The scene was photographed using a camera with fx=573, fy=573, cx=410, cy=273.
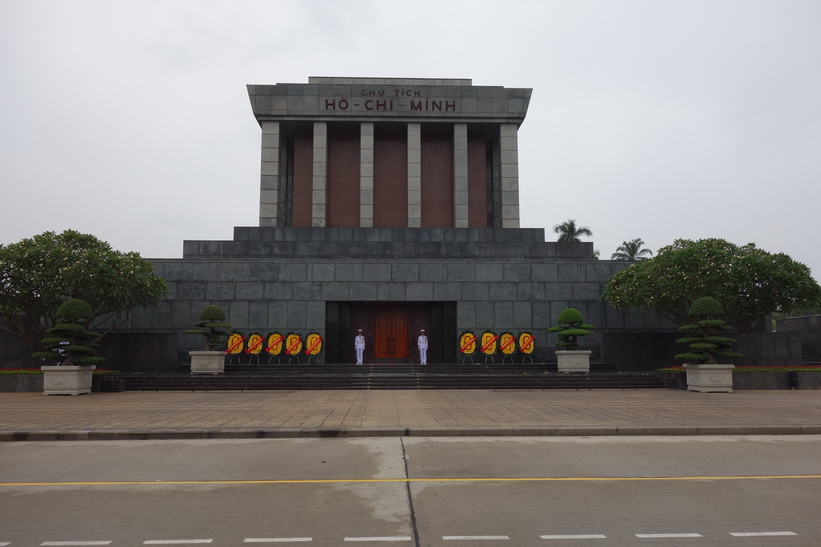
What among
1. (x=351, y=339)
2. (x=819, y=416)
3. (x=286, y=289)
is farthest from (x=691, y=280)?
(x=286, y=289)

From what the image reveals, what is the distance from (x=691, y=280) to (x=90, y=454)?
24.4 metres

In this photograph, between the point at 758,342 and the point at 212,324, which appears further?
the point at 758,342

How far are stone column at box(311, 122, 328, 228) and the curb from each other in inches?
1059

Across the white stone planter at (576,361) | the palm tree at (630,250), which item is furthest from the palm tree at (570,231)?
the white stone planter at (576,361)

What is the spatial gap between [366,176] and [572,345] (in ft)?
61.9

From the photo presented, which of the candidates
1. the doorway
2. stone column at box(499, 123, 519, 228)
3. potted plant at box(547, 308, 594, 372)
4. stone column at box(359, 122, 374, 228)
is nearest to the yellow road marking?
potted plant at box(547, 308, 594, 372)

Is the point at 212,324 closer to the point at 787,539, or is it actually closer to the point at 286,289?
the point at 286,289

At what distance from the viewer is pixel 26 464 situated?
9469 millimetres

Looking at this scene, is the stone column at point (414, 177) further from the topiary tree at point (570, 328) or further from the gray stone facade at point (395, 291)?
the topiary tree at point (570, 328)

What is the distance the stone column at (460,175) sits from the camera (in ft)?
128

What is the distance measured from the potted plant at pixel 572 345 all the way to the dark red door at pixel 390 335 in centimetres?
906

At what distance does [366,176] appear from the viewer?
39062 mm

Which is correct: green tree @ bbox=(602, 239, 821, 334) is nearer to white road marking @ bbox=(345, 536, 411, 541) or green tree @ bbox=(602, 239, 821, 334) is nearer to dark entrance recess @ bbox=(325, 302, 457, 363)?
dark entrance recess @ bbox=(325, 302, 457, 363)

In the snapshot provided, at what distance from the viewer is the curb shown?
12.0m
